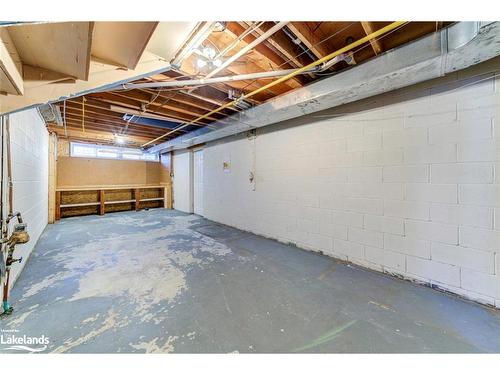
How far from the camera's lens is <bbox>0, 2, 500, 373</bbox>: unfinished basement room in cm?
125

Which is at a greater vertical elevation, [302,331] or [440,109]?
[440,109]

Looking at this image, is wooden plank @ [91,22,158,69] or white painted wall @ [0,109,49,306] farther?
white painted wall @ [0,109,49,306]

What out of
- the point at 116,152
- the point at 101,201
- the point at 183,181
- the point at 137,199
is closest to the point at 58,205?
the point at 101,201

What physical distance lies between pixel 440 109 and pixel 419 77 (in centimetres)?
39

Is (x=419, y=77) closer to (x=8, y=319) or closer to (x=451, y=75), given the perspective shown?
(x=451, y=75)

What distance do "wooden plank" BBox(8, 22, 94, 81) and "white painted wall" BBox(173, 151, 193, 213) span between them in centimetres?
517

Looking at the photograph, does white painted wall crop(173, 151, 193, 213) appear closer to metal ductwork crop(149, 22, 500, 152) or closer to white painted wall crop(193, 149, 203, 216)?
white painted wall crop(193, 149, 203, 216)

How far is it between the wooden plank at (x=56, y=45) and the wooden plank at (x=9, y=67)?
0.09 feet

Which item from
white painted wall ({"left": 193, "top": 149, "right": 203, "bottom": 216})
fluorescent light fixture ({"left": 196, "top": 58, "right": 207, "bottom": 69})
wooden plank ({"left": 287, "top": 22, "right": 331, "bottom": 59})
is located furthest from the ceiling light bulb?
→ white painted wall ({"left": 193, "top": 149, "right": 203, "bottom": 216})

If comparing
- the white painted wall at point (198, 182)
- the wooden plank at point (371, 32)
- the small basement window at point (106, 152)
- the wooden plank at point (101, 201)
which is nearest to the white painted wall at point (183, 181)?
the white painted wall at point (198, 182)

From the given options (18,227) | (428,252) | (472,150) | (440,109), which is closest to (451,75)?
(440,109)

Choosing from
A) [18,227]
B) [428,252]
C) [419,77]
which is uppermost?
[419,77]

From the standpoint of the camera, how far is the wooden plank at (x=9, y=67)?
916 mm
